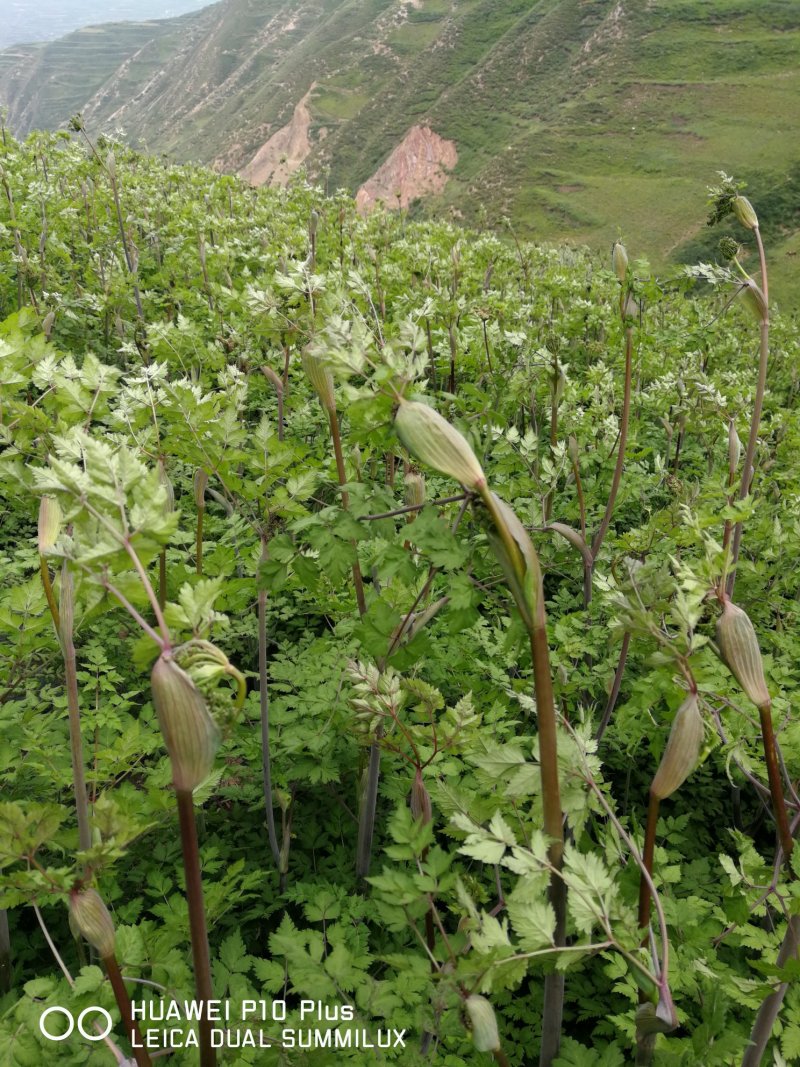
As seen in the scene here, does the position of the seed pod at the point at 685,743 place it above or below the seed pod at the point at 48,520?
below

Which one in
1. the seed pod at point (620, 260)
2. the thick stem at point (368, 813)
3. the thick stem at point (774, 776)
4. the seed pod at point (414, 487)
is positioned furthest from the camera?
the seed pod at point (620, 260)

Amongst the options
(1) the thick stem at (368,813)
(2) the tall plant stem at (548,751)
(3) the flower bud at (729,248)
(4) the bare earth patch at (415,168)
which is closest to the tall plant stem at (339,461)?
(1) the thick stem at (368,813)

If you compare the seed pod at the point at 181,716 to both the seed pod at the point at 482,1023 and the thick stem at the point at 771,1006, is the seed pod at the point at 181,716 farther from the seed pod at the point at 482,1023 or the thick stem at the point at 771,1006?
the thick stem at the point at 771,1006

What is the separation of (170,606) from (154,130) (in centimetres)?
18625

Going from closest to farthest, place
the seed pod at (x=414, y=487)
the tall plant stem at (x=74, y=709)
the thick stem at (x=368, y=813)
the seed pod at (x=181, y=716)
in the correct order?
the seed pod at (x=181, y=716) → the tall plant stem at (x=74, y=709) → the seed pod at (x=414, y=487) → the thick stem at (x=368, y=813)

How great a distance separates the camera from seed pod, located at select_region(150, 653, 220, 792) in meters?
1.15

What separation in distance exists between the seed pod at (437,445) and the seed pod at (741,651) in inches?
27.0

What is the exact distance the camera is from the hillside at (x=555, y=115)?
61.6 metres

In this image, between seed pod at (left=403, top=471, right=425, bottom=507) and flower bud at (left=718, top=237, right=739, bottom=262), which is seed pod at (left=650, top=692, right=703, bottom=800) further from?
flower bud at (left=718, top=237, right=739, bottom=262)

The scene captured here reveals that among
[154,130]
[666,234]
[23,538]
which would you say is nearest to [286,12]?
[154,130]

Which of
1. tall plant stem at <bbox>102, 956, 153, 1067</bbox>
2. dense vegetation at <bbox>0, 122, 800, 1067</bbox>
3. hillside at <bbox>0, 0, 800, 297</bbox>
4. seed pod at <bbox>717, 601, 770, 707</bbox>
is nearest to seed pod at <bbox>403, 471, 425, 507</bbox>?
dense vegetation at <bbox>0, 122, 800, 1067</bbox>

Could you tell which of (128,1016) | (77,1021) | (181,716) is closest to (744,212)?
(181,716)

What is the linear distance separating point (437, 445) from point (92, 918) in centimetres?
128

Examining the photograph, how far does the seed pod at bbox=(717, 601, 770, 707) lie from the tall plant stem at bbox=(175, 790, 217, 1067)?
1.19 meters
